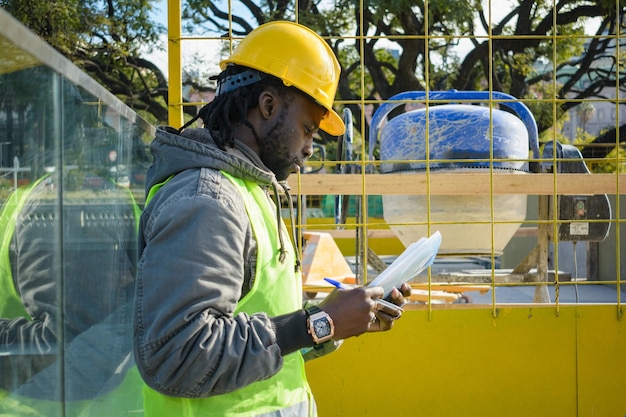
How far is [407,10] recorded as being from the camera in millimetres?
12273

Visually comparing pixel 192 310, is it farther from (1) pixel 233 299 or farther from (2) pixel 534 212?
(2) pixel 534 212

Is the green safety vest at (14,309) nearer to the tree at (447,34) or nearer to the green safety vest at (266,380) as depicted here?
the green safety vest at (266,380)

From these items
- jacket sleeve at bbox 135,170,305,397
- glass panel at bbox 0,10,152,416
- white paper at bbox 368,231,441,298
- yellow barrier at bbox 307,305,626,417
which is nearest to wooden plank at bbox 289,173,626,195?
yellow barrier at bbox 307,305,626,417

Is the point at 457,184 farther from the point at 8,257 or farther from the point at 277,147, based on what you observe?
the point at 8,257

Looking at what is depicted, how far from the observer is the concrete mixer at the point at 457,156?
4613 mm

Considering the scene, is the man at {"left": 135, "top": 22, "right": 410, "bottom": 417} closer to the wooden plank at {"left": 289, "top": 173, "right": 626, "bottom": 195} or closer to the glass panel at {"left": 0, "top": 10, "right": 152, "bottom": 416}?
the glass panel at {"left": 0, "top": 10, "right": 152, "bottom": 416}

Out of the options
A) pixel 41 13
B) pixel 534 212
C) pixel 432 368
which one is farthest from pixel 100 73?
pixel 432 368

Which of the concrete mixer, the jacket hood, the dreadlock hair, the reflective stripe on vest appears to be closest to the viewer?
the reflective stripe on vest

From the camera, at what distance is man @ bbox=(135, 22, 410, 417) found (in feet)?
5.08

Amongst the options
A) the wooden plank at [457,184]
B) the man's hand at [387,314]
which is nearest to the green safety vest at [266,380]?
the man's hand at [387,314]

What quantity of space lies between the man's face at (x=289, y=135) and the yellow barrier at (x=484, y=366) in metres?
1.98

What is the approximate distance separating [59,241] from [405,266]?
93cm

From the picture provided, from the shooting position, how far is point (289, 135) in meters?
1.94

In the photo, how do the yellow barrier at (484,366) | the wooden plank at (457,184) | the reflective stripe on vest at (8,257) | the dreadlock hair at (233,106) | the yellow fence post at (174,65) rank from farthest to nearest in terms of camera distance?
1. the wooden plank at (457,184)
2. the yellow barrier at (484,366)
3. the yellow fence post at (174,65)
4. the dreadlock hair at (233,106)
5. the reflective stripe on vest at (8,257)
